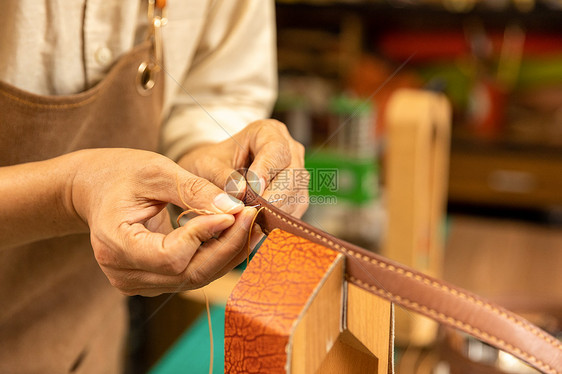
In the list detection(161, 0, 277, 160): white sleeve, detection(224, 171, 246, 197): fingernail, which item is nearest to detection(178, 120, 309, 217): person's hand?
detection(224, 171, 246, 197): fingernail

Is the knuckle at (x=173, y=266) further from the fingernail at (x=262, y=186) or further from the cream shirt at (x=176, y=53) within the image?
the cream shirt at (x=176, y=53)

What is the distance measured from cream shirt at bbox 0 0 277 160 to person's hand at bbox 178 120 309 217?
0.23 feet

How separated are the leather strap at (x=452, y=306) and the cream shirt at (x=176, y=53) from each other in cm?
29

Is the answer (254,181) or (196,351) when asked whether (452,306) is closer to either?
(254,181)

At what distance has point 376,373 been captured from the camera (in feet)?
1.33

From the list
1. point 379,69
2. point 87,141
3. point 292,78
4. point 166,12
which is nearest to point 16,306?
point 87,141

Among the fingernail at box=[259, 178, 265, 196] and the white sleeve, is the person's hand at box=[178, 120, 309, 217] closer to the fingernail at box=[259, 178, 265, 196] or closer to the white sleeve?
the fingernail at box=[259, 178, 265, 196]

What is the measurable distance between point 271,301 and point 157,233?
117mm

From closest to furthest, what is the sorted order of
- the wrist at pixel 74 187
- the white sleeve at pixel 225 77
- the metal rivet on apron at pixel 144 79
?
the wrist at pixel 74 187 < the metal rivet on apron at pixel 144 79 < the white sleeve at pixel 225 77

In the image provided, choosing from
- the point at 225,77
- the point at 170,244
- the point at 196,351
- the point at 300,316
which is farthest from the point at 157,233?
the point at 225,77

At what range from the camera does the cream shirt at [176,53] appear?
1.71ft

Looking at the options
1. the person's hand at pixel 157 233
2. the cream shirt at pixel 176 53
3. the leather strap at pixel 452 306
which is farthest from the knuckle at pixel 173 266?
the cream shirt at pixel 176 53

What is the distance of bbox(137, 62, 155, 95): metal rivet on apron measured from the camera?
0.57 m

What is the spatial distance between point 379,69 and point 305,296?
6.00 ft
